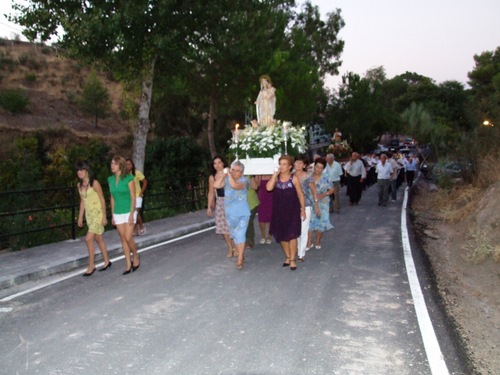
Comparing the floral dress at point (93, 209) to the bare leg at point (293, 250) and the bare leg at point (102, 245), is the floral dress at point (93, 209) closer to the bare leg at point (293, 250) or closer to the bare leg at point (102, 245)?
the bare leg at point (102, 245)

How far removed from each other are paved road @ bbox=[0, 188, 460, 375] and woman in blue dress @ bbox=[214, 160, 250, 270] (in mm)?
584

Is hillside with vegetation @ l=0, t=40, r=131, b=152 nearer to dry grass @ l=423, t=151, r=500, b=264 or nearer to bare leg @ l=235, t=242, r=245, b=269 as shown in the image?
dry grass @ l=423, t=151, r=500, b=264

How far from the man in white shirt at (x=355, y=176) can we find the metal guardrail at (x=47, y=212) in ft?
17.1

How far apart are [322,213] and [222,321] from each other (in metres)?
5.15

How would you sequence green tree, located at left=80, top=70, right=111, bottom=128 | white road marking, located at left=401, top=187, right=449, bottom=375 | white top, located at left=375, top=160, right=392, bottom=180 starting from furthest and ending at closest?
green tree, located at left=80, top=70, right=111, bottom=128, white top, located at left=375, top=160, right=392, bottom=180, white road marking, located at left=401, top=187, right=449, bottom=375

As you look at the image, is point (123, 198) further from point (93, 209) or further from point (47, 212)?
point (47, 212)

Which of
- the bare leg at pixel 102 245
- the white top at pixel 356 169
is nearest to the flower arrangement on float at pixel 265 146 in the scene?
the bare leg at pixel 102 245

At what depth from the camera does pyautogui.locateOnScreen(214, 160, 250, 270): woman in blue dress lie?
8.56 m

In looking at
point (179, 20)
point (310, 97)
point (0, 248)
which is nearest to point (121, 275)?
point (0, 248)

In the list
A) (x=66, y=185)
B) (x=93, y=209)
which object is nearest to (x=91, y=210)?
(x=93, y=209)

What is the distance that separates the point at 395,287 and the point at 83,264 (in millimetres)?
5160

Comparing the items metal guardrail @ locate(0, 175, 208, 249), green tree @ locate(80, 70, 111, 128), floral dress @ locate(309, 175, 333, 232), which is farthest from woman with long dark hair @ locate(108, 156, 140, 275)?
green tree @ locate(80, 70, 111, 128)

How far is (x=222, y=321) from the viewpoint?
575 cm

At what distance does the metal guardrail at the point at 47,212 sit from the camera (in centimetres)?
1062
